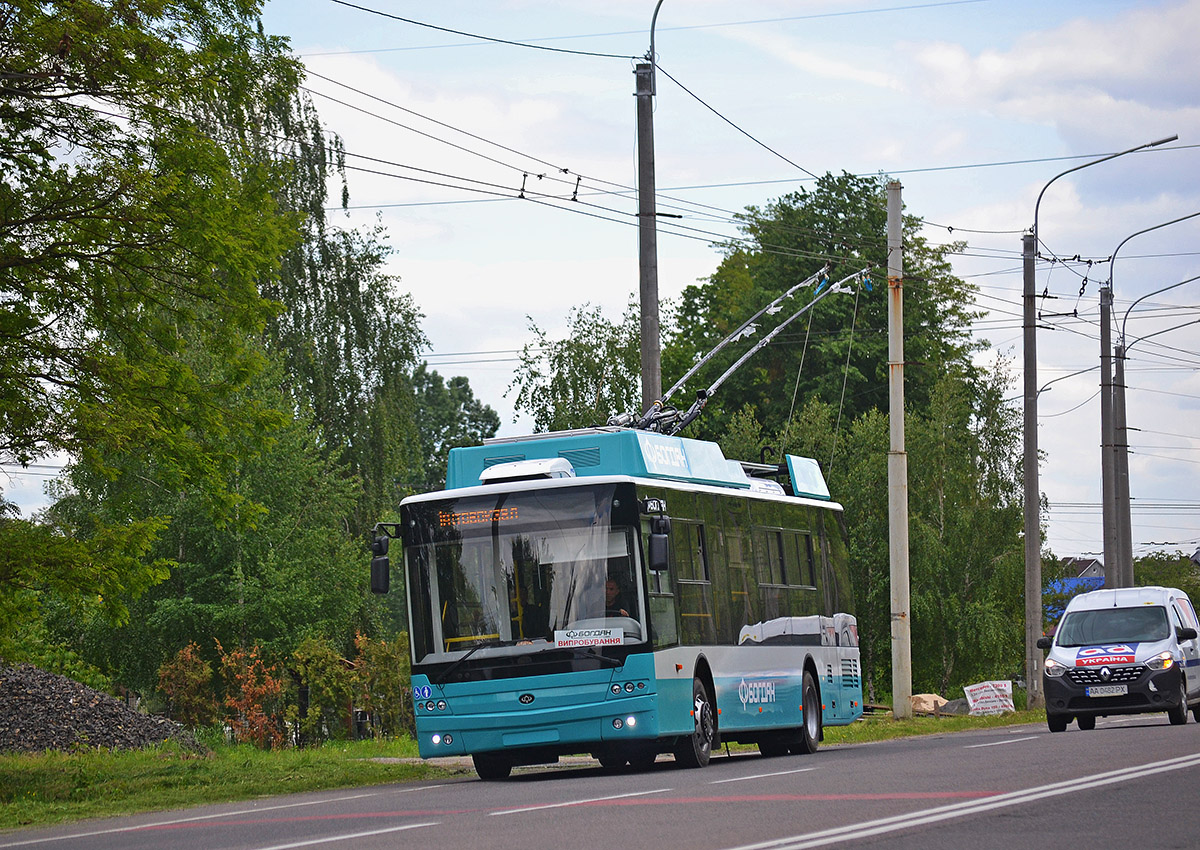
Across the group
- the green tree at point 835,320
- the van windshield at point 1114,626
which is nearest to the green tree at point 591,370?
the green tree at point 835,320

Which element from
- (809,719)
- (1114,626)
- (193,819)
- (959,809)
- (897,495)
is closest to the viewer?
(959,809)

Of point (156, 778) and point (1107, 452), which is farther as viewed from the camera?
point (1107, 452)

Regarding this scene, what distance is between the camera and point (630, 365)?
58.2 metres

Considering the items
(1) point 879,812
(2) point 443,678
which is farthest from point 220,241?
(1) point 879,812

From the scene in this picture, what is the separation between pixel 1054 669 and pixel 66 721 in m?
13.9

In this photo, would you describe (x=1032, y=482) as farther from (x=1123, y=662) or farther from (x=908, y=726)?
(x=1123, y=662)

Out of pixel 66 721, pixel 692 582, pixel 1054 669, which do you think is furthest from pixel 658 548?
pixel 66 721

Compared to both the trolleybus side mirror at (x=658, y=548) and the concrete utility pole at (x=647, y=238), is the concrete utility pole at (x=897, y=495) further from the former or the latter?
the trolleybus side mirror at (x=658, y=548)

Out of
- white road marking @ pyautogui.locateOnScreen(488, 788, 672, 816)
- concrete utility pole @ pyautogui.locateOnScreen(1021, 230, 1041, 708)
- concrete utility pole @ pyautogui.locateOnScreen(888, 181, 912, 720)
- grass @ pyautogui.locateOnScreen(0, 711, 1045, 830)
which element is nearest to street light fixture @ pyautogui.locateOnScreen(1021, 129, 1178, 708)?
concrete utility pole @ pyautogui.locateOnScreen(1021, 230, 1041, 708)

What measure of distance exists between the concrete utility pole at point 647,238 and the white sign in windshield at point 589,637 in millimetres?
5432

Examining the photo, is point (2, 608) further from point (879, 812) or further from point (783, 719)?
point (879, 812)

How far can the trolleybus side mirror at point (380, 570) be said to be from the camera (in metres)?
17.7

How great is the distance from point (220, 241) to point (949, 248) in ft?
162

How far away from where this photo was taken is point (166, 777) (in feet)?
64.0
